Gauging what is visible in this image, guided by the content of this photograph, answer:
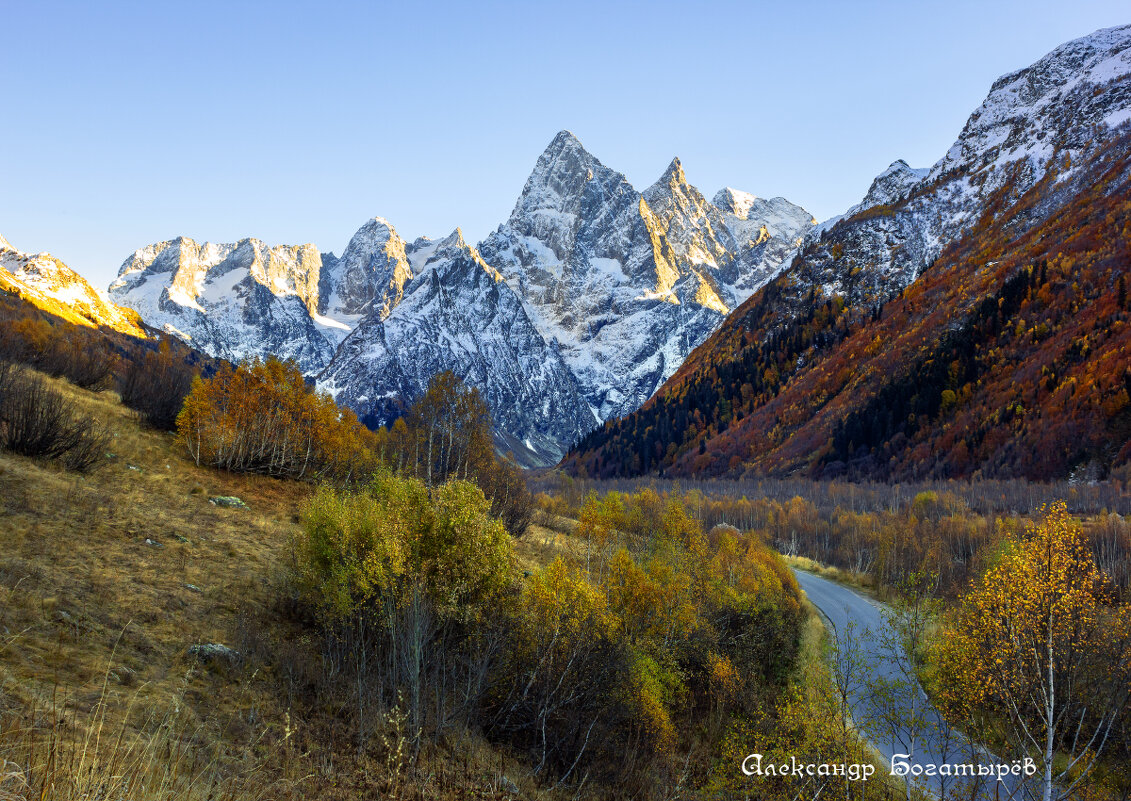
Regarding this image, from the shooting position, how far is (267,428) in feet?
115

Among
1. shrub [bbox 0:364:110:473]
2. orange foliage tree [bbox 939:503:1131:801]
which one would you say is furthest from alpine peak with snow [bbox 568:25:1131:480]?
shrub [bbox 0:364:110:473]

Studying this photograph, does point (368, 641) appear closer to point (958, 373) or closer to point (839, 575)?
point (839, 575)

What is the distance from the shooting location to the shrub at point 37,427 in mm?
22594

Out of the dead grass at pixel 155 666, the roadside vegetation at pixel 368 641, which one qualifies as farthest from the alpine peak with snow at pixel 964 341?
the dead grass at pixel 155 666

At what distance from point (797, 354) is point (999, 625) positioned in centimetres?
16858

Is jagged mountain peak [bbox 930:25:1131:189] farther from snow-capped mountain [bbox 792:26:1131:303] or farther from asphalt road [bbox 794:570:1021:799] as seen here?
asphalt road [bbox 794:570:1021:799]

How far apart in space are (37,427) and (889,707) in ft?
113

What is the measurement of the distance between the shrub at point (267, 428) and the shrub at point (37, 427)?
22.0 ft

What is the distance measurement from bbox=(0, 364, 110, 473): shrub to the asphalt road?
3073cm

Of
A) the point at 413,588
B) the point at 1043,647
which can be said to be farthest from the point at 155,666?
the point at 1043,647

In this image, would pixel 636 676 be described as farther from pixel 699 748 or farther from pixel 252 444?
pixel 252 444

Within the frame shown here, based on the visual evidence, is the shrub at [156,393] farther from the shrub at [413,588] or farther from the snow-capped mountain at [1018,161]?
the snow-capped mountain at [1018,161]

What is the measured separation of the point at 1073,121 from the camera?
17175 cm

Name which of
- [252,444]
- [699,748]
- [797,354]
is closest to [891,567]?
[699,748]
